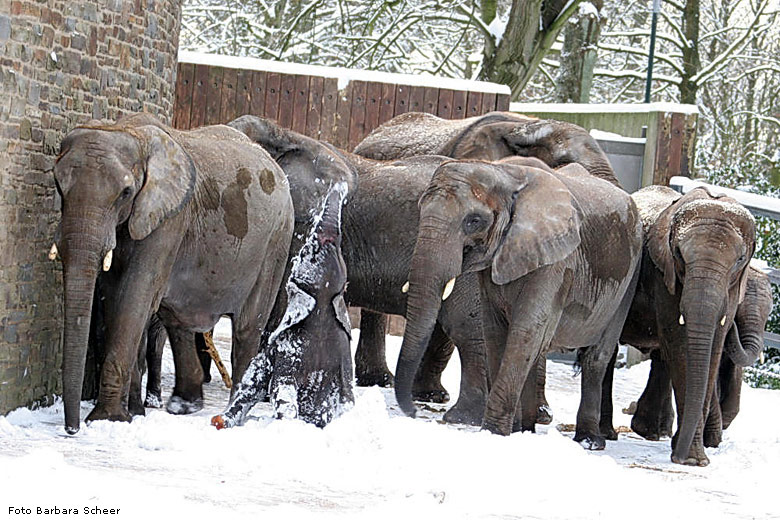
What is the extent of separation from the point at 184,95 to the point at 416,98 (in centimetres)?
252

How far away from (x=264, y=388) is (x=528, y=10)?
11.3 meters

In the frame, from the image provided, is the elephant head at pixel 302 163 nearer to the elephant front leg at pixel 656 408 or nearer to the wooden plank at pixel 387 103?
the elephant front leg at pixel 656 408

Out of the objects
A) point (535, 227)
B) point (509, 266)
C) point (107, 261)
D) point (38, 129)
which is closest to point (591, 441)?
point (509, 266)

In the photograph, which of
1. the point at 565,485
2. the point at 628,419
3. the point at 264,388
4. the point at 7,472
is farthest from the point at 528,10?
the point at 7,472

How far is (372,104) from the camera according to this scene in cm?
1467

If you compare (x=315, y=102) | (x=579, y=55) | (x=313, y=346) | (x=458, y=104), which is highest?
(x=579, y=55)

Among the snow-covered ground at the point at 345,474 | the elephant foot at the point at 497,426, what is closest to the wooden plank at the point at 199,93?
the snow-covered ground at the point at 345,474

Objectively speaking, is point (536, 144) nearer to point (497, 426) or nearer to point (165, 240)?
point (497, 426)

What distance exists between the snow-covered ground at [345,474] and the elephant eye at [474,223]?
4.19 feet

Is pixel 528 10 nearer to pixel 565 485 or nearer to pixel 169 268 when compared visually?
pixel 169 268

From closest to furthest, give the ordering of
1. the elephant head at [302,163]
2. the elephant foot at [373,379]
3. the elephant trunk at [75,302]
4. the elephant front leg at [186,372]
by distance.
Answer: the elephant trunk at [75,302]
the elephant front leg at [186,372]
the elephant head at [302,163]
the elephant foot at [373,379]

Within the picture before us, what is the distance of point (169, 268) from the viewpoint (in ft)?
28.9

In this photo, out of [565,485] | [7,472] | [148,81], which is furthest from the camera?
[148,81]

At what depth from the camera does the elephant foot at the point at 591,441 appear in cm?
977
